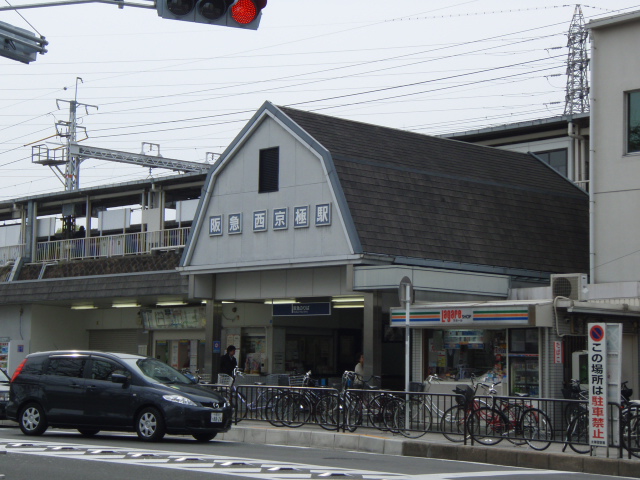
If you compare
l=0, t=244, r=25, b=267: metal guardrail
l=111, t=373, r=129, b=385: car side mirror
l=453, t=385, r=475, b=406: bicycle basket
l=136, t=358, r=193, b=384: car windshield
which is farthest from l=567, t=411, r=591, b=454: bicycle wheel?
l=0, t=244, r=25, b=267: metal guardrail

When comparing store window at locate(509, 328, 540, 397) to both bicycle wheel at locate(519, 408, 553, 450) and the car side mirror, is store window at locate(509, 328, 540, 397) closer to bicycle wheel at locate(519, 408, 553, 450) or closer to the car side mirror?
bicycle wheel at locate(519, 408, 553, 450)

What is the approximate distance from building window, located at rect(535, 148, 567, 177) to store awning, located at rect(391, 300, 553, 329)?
11357 millimetres

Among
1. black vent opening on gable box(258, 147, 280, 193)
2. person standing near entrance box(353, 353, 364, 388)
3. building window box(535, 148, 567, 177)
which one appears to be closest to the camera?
person standing near entrance box(353, 353, 364, 388)

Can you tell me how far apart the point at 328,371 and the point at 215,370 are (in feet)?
16.8

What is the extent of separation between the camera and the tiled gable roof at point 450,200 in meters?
25.0

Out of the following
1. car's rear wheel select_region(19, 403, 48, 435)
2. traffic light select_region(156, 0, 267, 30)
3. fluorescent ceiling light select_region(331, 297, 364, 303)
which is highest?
traffic light select_region(156, 0, 267, 30)

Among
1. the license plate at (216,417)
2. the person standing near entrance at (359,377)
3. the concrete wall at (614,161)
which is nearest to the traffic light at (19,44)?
the license plate at (216,417)

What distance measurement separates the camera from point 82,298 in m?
34.2

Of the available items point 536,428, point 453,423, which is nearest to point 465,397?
point 453,423

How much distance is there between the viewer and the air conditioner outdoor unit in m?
22.9

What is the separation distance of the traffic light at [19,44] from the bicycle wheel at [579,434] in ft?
33.5

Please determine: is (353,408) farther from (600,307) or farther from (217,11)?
(217,11)

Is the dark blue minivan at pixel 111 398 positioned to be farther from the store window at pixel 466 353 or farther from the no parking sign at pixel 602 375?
the store window at pixel 466 353

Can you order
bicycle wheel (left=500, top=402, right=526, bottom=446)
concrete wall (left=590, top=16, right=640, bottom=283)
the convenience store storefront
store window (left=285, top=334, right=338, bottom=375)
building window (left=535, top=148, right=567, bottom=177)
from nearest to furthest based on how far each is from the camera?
bicycle wheel (left=500, top=402, right=526, bottom=446) < the convenience store storefront < concrete wall (left=590, top=16, right=640, bottom=283) < store window (left=285, top=334, right=338, bottom=375) < building window (left=535, top=148, right=567, bottom=177)
